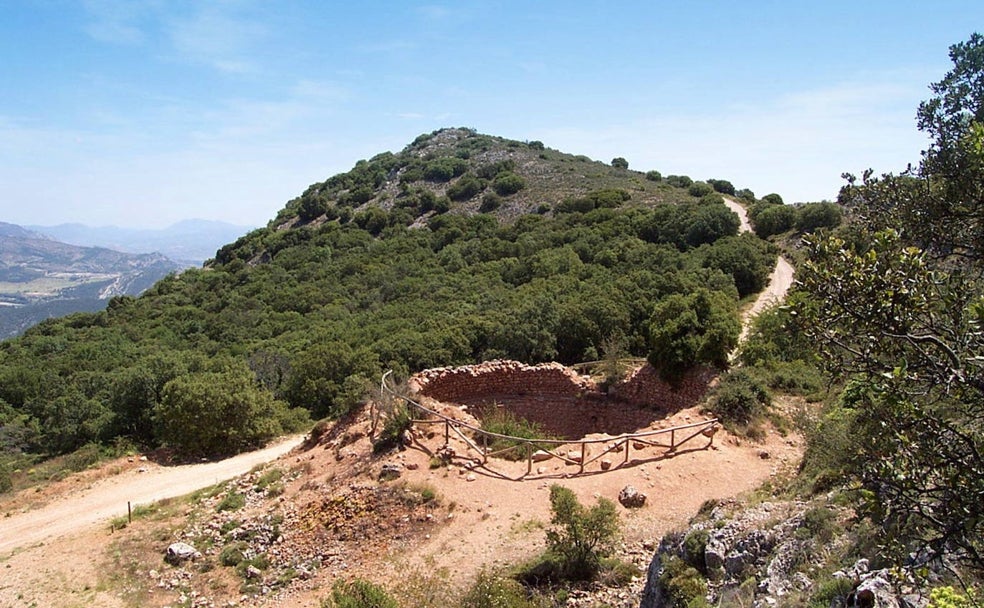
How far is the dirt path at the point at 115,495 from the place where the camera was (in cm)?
1472

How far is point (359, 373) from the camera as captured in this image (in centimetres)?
2292

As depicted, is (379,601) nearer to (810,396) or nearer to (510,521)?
(510,521)

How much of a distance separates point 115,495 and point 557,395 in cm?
1265

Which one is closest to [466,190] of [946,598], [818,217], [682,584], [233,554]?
[818,217]

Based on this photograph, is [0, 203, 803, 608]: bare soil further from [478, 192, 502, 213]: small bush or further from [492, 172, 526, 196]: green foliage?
[492, 172, 526, 196]: green foliage

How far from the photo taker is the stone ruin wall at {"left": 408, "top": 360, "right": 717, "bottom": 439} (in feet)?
64.4

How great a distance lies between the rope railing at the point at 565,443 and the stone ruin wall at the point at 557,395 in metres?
3.56

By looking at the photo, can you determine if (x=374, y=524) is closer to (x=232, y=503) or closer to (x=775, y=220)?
(x=232, y=503)

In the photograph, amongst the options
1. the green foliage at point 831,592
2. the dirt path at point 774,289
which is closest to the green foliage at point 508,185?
the dirt path at point 774,289

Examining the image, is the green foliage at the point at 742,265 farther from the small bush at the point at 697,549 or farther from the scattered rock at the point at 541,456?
the small bush at the point at 697,549

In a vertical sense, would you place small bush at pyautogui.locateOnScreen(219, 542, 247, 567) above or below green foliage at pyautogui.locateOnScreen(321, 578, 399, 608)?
below

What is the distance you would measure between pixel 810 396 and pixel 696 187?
5188cm

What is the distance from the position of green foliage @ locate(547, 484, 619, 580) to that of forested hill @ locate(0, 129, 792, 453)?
9062 mm

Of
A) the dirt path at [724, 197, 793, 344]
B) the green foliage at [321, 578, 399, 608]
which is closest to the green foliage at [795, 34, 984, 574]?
the green foliage at [321, 578, 399, 608]
